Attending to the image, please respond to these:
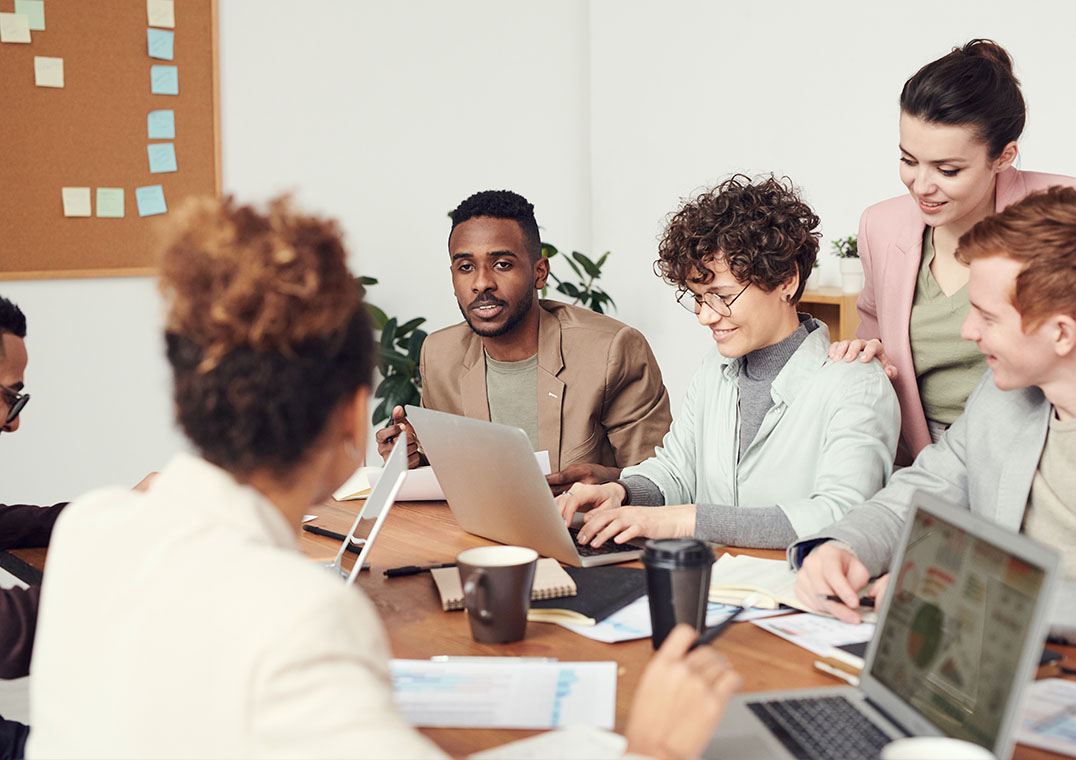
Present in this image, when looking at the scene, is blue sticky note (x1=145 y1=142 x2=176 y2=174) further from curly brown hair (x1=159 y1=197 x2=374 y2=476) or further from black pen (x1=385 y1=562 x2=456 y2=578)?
curly brown hair (x1=159 y1=197 x2=374 y2=476)

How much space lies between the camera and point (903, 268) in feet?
7.39

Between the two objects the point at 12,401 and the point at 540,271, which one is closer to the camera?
the point at 12,401

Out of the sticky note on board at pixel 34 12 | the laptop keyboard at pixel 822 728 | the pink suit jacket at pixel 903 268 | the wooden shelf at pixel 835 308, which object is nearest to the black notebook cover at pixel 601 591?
the laptop keyboard at pixel 822 728

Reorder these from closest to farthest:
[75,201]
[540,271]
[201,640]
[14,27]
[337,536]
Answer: [201,640] < [337,536] < [540,271] < [14,27] < [75,201]

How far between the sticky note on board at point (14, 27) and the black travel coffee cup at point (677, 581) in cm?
336

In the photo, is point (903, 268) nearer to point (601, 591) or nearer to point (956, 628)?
point (601, 591)

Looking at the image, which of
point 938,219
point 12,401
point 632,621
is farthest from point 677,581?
point 12,401

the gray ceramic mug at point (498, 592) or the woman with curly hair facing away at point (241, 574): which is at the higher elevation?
the woman with curly hair facing away at point (241, 574)

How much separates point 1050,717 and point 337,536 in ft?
Result: 3.90

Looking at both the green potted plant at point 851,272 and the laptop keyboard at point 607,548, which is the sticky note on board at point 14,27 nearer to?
the green potted plant at point 851,272

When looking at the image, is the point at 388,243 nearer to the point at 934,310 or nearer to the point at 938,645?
→ the point at 934,310

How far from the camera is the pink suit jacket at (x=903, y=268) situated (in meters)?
2.16

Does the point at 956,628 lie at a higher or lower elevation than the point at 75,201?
lower

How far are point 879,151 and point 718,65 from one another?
89 centimetres
